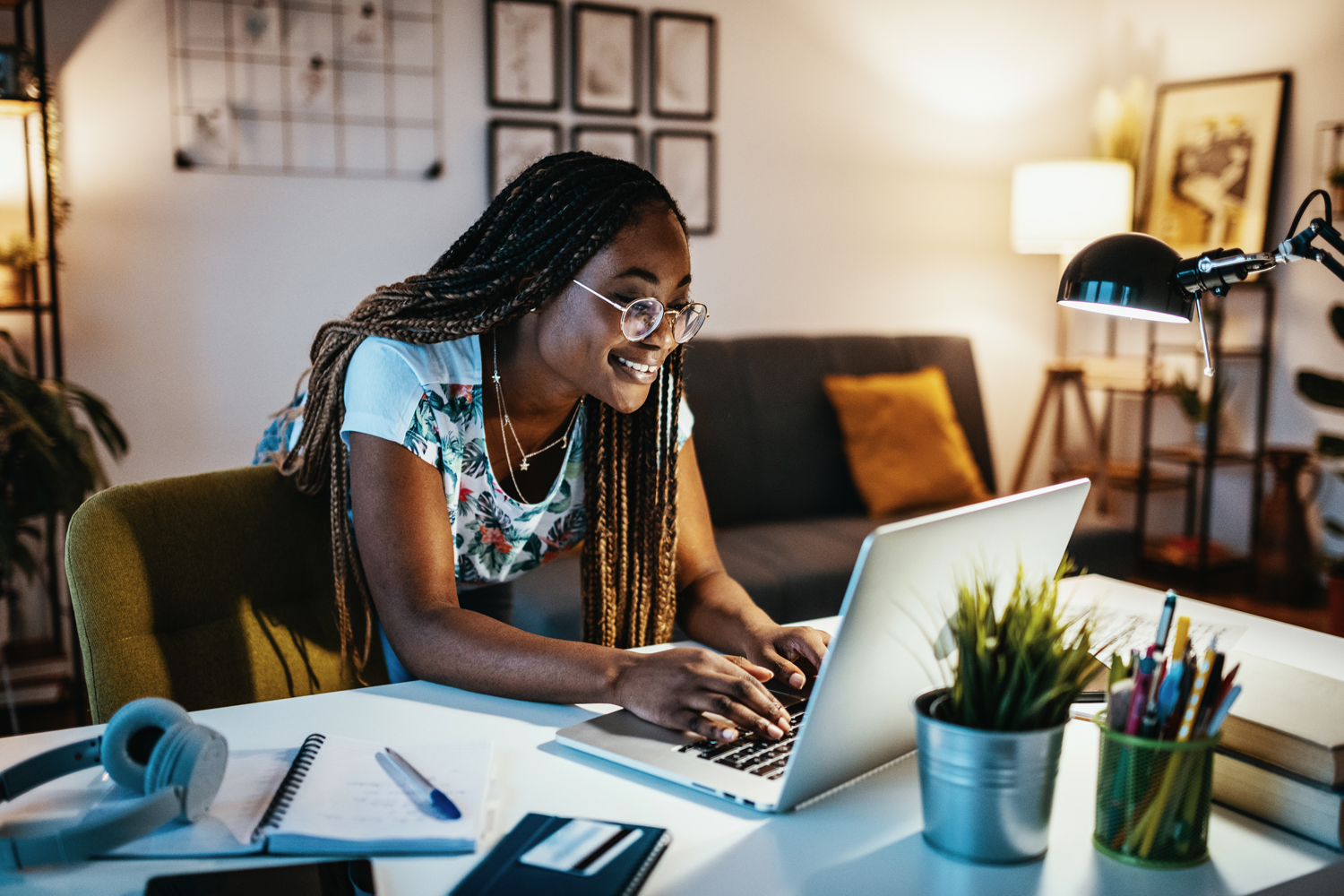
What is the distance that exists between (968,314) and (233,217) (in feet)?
8.94

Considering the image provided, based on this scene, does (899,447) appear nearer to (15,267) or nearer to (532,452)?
(532,452)

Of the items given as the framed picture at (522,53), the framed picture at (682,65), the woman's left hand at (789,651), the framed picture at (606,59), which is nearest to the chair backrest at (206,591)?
the woman's left hand at (789,651)

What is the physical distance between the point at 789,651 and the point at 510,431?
507mm

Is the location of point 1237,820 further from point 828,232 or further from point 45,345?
point 828,232

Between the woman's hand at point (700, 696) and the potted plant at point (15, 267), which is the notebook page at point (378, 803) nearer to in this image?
the woman's hand at point (700, 696)

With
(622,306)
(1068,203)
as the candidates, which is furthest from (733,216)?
(622,306)

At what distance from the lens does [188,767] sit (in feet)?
2.36

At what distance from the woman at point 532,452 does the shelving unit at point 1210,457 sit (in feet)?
9.63

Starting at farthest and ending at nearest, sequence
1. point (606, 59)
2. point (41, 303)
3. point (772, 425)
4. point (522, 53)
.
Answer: point (606, 59), point (522, 53), point (772, 425), point (41, 303)

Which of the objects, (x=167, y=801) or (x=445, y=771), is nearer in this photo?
(x=167, y=801)

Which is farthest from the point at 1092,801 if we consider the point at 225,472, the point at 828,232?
A: the point at 828,232

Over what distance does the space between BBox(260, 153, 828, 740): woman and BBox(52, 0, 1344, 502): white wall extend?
166 cm

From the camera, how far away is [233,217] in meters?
2.95

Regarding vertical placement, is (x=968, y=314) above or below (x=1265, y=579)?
above
